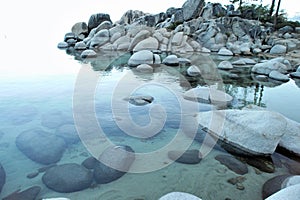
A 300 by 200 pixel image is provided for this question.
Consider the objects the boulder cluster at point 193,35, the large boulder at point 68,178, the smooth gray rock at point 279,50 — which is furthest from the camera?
the boulder cluster at point 193,35

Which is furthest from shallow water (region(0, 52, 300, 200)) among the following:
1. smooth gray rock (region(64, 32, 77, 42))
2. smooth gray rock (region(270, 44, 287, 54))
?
smooth gray rock (region(64, 32, 77, 42))

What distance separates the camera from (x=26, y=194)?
2779 mm

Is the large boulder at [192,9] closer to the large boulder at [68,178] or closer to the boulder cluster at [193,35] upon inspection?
the boulder cluster at [193,35]

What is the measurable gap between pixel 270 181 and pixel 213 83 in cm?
561

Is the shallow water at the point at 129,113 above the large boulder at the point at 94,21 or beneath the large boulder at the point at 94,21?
beneath

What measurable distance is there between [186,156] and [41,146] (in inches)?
91.0

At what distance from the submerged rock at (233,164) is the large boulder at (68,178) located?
1.97 m

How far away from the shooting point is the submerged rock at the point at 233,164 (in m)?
3.39

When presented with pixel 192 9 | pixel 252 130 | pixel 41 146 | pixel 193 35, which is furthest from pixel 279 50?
pixel 41 146

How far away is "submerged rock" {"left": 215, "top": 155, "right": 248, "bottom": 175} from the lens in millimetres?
3387

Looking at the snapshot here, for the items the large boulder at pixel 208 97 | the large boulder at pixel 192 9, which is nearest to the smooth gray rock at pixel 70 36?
the large boulder at pixel 192 9

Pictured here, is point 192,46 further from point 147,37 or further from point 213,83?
point 213,83

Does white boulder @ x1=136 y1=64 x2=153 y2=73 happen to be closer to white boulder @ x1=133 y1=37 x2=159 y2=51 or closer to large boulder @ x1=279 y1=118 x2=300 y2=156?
white boulder @ x1=133 y1=37 x2=159 y2=51

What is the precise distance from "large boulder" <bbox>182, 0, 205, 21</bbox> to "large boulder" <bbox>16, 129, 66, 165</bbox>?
78.2 feet
